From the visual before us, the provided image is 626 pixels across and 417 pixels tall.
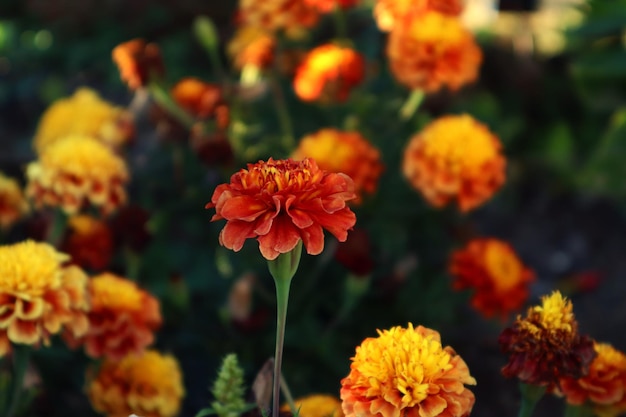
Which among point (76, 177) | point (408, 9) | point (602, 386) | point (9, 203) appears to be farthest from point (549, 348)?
point (9, 203)

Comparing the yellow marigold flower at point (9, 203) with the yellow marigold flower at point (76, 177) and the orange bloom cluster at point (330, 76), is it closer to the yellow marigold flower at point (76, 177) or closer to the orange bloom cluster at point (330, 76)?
the yellow marigold flower at point (76, 177)

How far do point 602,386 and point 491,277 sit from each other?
0.79 metres

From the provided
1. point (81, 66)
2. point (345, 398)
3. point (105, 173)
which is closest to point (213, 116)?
point (105, 173)

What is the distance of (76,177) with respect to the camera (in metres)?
2.04

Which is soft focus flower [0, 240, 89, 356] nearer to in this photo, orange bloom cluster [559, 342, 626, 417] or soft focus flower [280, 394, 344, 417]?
soft focus flower [280, 394, 344, 417]

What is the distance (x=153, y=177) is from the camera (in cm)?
278

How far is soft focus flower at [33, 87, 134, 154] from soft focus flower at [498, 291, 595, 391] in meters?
1.67

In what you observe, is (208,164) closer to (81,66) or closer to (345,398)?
(345,398)

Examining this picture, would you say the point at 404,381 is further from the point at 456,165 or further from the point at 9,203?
the point at 9,203

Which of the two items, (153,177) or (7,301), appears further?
(153,177)

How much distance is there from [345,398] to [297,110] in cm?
195

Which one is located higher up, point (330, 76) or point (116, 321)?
point (330, 76)

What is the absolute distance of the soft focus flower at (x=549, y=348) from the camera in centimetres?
125

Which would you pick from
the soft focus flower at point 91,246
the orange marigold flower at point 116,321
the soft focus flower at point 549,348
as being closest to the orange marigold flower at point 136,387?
the orange marigold flower at point 116,321
